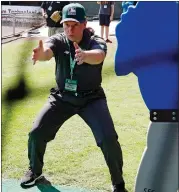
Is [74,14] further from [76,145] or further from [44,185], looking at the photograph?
[76,145]

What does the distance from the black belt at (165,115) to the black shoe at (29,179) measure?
1.08 m

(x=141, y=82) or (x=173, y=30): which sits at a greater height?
(x=173, y=30)

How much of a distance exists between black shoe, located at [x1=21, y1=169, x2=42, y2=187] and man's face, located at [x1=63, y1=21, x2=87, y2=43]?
89 cm

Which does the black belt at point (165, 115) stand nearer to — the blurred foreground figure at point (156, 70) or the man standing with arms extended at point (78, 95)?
the blurred foreground figure at point (156, 70)

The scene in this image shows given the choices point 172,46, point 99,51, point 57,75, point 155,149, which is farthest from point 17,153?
point 172,46

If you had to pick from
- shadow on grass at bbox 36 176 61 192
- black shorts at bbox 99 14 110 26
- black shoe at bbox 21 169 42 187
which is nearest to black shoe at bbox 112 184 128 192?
shadow on grass at bbox 36 176 61 192

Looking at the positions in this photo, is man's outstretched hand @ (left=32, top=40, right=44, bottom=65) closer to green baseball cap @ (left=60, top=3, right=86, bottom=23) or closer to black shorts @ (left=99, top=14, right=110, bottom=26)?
green baseball cap @ (left=60, top=3, right=86, bottom=23)

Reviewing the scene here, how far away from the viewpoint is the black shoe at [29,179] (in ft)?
8.21

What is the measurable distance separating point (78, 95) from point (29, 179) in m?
0.64

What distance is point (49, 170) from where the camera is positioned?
2695 mm

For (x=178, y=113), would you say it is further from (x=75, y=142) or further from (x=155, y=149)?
(x=75, y=142)

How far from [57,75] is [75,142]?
908 millimetres

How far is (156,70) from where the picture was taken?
1.67 meters

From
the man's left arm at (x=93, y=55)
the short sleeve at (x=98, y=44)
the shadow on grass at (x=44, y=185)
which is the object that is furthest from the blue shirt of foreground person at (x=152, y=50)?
the shadow on grass at (x=44, y=185)
